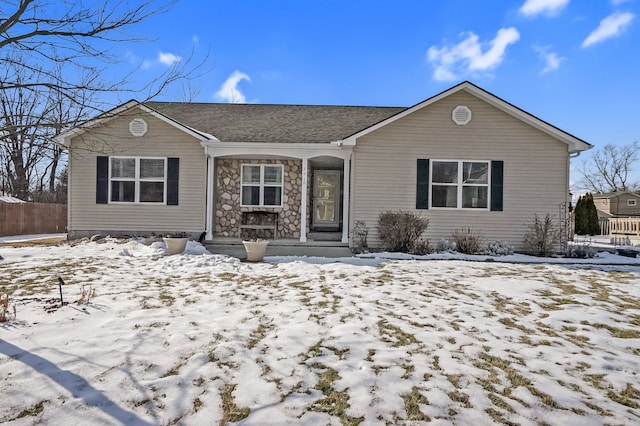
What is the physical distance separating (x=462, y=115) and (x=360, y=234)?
169 inches

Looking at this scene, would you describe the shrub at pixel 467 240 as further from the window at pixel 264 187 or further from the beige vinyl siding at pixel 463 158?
the window at pixel 264 187

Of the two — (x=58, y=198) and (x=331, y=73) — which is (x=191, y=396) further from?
(x=58, y=198)

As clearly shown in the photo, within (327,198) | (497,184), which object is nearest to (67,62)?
(327,198)

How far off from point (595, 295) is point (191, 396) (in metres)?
5.73

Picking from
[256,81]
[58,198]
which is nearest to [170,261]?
[256,81]

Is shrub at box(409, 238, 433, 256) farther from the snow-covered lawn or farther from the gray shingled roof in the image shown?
the gray shingled roof

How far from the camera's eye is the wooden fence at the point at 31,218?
14.9 meters

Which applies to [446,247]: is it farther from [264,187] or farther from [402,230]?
[264,187]

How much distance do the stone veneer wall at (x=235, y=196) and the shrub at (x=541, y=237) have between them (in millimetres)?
6509

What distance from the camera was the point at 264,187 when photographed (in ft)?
35.6

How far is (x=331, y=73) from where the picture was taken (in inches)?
584

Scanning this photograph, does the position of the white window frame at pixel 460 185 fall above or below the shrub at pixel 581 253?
above

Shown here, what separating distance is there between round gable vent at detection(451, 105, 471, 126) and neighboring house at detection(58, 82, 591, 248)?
27 millimetres

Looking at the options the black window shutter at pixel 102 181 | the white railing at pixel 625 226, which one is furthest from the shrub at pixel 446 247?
the white railing at pixel 625 226
